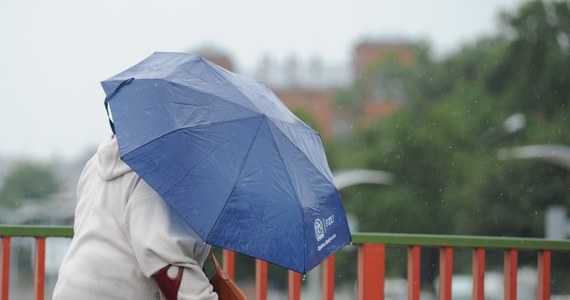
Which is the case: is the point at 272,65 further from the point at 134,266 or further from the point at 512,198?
the point at 134,266

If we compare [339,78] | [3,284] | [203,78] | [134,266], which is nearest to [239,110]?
[203,78]

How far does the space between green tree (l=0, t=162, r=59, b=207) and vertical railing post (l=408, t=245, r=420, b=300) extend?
7747 centimetres

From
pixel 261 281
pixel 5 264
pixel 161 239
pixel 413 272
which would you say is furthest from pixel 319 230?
pixel 5 264

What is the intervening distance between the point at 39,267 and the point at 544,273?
2.67 meters

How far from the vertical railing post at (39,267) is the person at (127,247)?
154 centimetres

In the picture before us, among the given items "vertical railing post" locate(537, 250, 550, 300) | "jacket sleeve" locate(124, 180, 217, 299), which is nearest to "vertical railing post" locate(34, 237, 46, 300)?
"jacket sleeve" locate(124, 180, 217, 299)

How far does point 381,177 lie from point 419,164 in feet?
8.30

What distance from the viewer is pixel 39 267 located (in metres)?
4.91

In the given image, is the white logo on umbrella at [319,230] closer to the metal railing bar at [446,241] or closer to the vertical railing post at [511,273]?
the metal railing bar at [446,241]

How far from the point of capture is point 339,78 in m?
113

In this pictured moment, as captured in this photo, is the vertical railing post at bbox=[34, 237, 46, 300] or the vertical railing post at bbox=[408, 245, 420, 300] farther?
the vertical railing post at bbox=[408, 245, 420, 300]

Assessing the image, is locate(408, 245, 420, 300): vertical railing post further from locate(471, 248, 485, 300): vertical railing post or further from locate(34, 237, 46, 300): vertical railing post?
locate(34, 237, 46, 300): vertical railing post

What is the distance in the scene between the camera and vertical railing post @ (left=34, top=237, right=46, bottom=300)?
490 cm

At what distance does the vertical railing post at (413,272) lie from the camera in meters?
5.14
